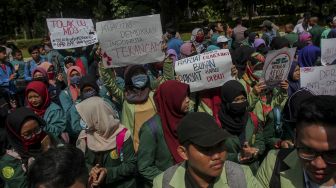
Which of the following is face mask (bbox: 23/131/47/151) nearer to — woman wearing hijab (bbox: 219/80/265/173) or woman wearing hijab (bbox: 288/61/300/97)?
woman wearing hijab (bbox: 219/80/265/173)

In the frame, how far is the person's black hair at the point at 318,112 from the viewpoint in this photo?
2170 millimetres

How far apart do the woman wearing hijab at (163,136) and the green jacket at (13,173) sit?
94 centimetres

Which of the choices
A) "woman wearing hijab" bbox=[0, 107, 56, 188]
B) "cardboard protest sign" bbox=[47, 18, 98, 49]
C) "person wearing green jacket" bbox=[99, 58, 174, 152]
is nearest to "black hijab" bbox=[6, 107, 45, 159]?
"woman wearing hijab" bbox=[0, 107, 56, 188]

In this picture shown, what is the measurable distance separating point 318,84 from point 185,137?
8.10ft

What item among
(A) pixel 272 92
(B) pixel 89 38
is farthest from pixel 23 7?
(A) pixel 272 92

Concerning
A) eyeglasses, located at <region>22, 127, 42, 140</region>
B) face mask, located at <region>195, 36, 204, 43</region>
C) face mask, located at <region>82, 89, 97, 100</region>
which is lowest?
face mask, located at <region>195, 36, 204, 43</region>

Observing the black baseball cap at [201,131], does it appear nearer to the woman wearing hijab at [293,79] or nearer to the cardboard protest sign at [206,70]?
the cardboard protest sign at [206,70]

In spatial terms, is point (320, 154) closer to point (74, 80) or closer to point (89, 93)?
point (89, 93)

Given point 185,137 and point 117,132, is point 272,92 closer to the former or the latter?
point 117,132

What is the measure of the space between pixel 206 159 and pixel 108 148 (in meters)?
1.59

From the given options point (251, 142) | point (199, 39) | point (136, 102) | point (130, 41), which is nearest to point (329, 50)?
point (130, 41)

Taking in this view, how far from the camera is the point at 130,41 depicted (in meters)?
6.47

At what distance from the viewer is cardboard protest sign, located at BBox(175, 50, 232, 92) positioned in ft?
17.5

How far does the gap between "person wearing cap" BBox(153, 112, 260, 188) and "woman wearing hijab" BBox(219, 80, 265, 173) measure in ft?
4.75
